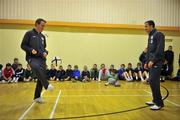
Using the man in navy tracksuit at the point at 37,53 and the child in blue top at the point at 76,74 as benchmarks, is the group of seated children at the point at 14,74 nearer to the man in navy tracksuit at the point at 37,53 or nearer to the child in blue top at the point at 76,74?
the child in blue top at the point at 76,74

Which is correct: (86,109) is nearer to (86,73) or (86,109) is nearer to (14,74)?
(14,74)

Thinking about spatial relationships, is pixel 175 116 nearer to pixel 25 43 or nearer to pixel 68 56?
pixel 25 43

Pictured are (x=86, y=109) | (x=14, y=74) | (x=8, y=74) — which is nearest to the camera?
(x=86, y=109)

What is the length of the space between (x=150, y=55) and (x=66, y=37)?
1026 cm

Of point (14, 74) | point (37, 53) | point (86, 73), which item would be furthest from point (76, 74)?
point (37, 53)

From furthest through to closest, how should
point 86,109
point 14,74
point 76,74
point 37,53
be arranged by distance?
point 76,74, point 14,74, point 37,53, point 86,109

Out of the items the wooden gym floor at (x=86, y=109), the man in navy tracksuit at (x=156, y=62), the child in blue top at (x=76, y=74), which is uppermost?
the man in navy tracksuit at (x=156, y=62)

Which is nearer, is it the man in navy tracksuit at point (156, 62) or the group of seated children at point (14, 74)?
the man in navy tracksuit at point (156, 62)

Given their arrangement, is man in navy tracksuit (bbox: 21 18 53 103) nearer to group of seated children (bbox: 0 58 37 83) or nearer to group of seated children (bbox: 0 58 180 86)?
group of seated children (bbox: 0 58 37 83)

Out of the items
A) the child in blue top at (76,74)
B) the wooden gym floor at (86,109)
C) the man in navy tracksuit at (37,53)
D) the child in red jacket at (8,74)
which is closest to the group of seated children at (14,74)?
the child in red jacket at (8,74)

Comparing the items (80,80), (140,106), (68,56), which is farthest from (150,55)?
(68,56)

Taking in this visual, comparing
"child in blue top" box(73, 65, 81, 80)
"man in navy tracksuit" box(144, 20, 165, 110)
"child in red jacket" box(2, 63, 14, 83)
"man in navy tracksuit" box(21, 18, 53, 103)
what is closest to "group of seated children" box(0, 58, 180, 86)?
"child in blue top" box(73, 65, 81, 80)

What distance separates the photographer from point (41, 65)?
23.5ft

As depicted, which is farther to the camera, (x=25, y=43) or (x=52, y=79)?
(x=52, y=79)
